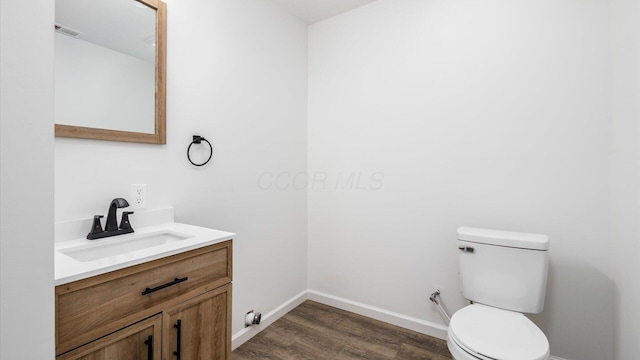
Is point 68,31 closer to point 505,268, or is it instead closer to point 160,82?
point 160,82

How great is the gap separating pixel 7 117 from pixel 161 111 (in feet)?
3.36

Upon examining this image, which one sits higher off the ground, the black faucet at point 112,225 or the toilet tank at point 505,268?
the black faucet at point 112,225

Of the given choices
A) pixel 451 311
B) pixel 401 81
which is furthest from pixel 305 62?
pixel 451 311

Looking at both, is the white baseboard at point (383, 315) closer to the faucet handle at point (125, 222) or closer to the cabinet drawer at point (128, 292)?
the cabinet drawer at point (128, 292)

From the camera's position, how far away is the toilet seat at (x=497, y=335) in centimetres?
122

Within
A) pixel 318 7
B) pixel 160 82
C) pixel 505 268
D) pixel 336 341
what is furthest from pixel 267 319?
pixel 318 7

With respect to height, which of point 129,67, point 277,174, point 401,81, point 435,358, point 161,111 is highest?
point 401,81

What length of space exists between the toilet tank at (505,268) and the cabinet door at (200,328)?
136 centimetres

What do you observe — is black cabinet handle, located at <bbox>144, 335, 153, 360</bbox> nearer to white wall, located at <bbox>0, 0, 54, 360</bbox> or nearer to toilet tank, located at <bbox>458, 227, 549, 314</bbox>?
white wall, located at <bbox>0, 0, 54, 360</bbox>

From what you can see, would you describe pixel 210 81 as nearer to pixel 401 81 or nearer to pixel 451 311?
pixel 401 81

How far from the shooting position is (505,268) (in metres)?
1.64

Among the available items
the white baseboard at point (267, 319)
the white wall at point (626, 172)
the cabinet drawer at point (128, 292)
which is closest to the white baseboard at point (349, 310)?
the white baseboard at point (267, 319)

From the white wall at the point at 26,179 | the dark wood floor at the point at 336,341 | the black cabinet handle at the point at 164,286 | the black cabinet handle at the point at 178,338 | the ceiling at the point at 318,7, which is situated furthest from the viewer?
the ceiling at the point at 318,7

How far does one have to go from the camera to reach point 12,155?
0.59m
